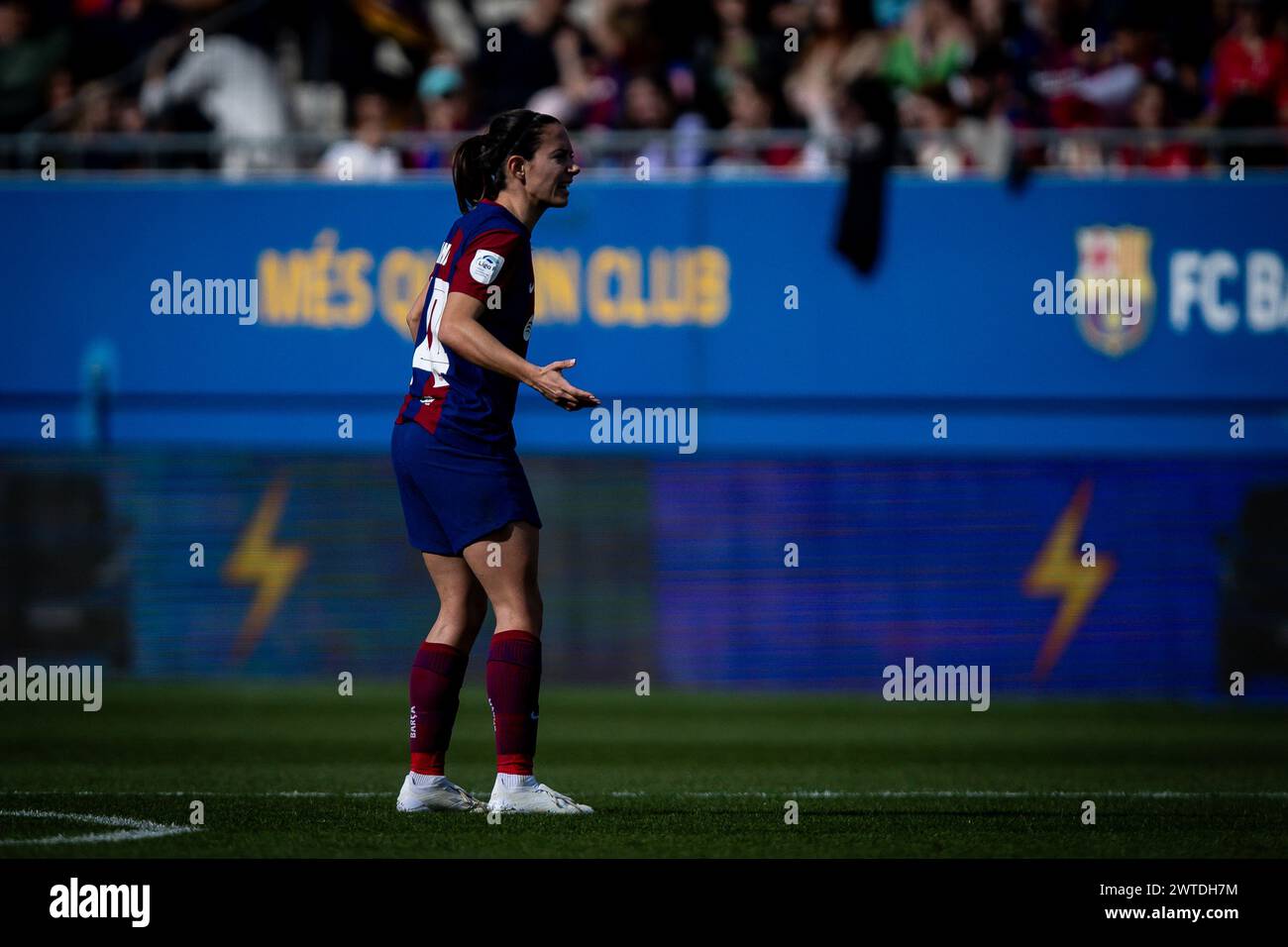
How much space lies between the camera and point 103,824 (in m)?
6.79

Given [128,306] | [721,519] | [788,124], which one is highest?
[788,124]

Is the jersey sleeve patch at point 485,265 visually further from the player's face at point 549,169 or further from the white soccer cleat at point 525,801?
the white soccer cleat at point 525,801

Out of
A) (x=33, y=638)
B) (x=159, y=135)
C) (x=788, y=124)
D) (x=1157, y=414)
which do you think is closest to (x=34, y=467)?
(x=33, y=638)

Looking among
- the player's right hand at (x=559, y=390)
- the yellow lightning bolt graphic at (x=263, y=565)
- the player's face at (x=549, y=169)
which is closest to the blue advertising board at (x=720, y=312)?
the yellow lightning bolt graphic at (x=263, y=565)

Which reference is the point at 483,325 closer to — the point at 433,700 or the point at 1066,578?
the point at 433,700

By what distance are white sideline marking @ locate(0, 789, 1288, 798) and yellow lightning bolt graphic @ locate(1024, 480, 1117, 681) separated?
203 inches

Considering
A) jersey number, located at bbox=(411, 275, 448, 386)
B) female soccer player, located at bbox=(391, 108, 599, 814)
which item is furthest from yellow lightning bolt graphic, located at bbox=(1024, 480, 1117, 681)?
jersey number, located at bbox=(411, 275, 448, 386)

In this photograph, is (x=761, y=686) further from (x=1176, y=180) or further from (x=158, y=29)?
(x=158, y=29)

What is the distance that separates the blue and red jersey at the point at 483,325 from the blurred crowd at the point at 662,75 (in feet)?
28.1

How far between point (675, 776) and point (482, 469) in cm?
262

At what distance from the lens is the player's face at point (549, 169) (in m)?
7.10

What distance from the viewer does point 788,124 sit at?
15.9 metres

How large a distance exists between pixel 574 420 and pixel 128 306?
3.67m

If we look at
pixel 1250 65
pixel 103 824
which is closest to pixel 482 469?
pixel 103 824
